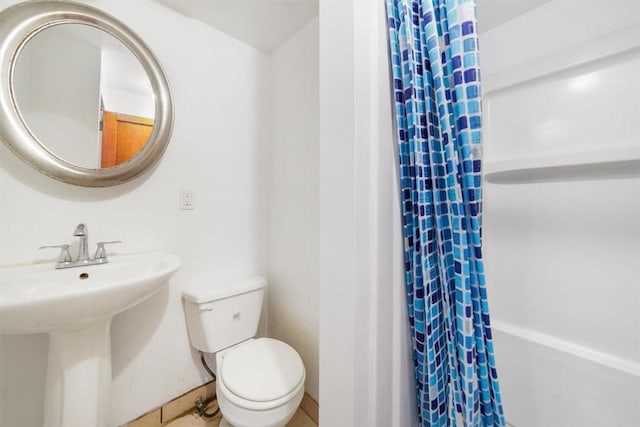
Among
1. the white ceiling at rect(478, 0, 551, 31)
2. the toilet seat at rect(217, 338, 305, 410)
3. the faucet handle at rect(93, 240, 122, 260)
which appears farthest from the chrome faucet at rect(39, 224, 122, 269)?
the white ceiling at rect(478, 0, 551, 31)

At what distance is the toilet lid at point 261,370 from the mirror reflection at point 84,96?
1.02 metres

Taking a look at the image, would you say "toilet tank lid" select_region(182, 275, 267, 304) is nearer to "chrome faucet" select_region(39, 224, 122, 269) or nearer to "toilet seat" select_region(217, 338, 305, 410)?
"toilet seat" select_region(217, 338, 305, 410)

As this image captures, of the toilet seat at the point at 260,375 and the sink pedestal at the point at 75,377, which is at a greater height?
the sink pedestal at the point at 75,377

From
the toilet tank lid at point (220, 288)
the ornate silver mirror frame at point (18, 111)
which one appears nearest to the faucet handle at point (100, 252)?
the ornate silver mirror frame at point (18, 111)

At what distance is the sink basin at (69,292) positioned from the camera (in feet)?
2.12

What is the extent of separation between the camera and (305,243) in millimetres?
1342

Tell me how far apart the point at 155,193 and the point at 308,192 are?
2.43ft

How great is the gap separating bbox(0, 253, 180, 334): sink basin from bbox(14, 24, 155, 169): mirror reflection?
432mm

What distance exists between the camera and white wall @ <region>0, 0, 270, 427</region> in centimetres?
89

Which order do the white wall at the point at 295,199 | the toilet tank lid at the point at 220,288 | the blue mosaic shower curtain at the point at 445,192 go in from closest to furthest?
the blue mosaic shower curtain at the point at 445,192
the toilet tank lid at the point at 220,288
the white wall at the point at 295,199

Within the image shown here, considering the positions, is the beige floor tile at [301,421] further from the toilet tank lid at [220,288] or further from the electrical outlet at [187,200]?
the electrical outlet at [187,200]

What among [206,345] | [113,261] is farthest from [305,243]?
[113,261]

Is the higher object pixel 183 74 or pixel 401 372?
pixel 183 74

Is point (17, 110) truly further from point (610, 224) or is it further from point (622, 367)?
point (622, 367)
